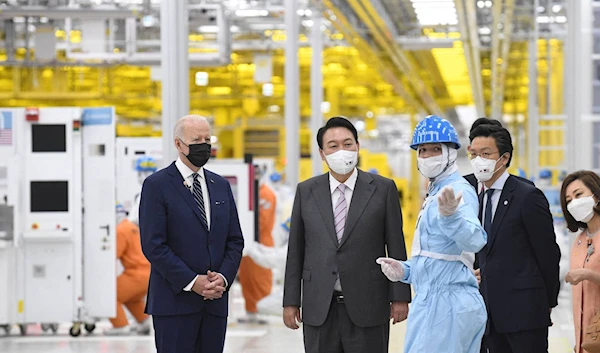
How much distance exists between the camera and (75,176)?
369 inches

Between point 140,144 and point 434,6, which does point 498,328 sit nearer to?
point 140,144

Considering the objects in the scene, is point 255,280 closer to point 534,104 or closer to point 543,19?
point 543,19

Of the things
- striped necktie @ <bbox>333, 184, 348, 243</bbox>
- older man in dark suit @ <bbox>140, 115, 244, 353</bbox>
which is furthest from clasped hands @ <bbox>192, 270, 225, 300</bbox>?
striped necktie @ <bbox>333, 184, 348, 243</bbox>

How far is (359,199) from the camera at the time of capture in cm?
443

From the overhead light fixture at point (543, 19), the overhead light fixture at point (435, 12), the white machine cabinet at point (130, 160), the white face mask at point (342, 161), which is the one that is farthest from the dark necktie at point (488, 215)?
the overhead light fixture at point (543, 19)

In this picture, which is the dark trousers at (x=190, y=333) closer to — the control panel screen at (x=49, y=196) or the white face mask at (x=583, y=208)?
the white face mask at (x=583, y=208)

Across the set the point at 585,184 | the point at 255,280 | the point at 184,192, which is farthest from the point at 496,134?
the point at 255,280

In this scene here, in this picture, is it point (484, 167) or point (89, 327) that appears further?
point (89, 327)

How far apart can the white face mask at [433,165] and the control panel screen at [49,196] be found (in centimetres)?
589

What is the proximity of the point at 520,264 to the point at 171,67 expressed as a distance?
476 cm

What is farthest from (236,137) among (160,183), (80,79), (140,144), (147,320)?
(160,183)

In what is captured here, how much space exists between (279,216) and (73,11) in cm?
394

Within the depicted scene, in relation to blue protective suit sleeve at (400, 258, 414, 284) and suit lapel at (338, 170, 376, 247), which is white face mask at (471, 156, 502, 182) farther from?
blue protective suit sleeve at (400, 258, 414, 284)

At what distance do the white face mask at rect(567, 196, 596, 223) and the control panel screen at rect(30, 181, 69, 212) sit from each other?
5667 millimetres
